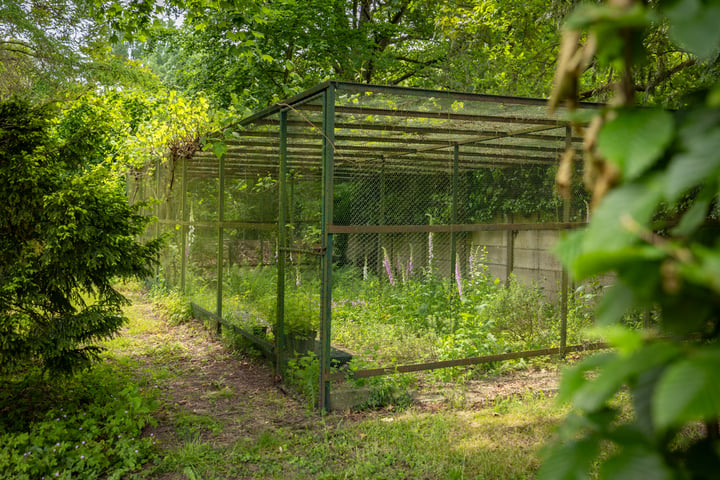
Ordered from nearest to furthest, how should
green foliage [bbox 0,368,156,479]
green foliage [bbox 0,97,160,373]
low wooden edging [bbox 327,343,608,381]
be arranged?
green foliage [bbox 0,368,156,479] < green foliage [bbox 0,97,160,373] < low wooden edging [bbox 327,343,608,381]

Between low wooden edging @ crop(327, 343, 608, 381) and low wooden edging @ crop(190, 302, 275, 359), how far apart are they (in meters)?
1.31

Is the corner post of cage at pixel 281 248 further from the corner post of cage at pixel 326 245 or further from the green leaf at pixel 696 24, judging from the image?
the green leaf at pixel 696 24

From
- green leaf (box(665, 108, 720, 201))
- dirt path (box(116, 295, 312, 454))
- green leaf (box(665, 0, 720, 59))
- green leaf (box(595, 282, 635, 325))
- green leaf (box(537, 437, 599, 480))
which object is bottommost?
dirt path (box(116, 295, 312, 454))

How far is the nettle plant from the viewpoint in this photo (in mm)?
593

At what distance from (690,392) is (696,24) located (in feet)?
1.27

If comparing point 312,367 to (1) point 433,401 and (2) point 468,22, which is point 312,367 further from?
(2) point 468,22

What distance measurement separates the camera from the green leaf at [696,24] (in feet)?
2.02

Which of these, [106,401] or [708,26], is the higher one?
[708,26]

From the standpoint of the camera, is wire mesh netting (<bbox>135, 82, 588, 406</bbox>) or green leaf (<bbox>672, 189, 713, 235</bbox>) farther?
wire mesh netting (<bbox>135, 82, 588, 406</bbox>)

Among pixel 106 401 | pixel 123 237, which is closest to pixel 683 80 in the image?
pixel 123 237

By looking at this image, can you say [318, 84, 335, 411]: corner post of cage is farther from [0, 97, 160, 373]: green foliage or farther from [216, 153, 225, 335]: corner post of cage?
[216, 153, 225, 335]: corner post of cage

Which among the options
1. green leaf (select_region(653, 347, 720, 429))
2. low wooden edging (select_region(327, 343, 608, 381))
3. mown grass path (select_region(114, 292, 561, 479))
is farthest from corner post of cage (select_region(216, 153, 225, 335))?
green leaf (select_region(653, 347, 720, 429))

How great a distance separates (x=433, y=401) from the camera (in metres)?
5.41

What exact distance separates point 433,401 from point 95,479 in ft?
9.55
